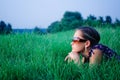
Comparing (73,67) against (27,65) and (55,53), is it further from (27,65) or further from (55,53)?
(55,53)

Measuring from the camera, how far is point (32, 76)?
10.5 ft

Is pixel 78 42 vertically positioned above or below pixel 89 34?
below

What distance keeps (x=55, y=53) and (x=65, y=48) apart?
A: 29 cm

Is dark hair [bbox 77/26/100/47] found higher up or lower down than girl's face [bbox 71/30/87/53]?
higher up

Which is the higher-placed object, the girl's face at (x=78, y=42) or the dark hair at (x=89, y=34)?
the dark hair at (x=89, y=34)

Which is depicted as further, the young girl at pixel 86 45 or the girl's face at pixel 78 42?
the girl's face at pixel 78 42

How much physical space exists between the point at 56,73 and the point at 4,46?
→ 247 centimetres

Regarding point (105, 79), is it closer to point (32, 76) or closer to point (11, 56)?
point (32, 76)

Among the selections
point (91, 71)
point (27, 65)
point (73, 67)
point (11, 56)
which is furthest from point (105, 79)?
point (11, 56)

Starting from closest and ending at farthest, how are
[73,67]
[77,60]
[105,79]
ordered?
[105,79] < [73,67] < [77,60]

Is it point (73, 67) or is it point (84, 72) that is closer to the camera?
point (84, 72)

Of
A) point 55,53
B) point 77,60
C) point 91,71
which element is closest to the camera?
point 91,71

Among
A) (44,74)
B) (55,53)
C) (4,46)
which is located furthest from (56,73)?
(4,46)

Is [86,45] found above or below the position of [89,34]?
below
